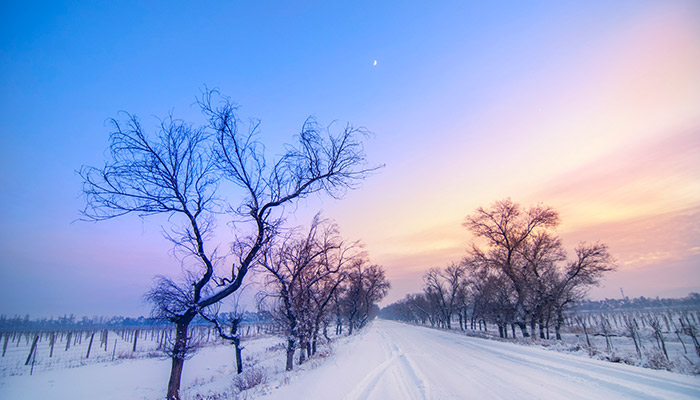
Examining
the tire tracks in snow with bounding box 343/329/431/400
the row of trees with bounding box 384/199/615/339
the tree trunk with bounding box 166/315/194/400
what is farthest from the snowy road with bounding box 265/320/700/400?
the row of trees with bounding box 384/199/615/339

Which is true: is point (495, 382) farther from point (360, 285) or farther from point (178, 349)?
point (360, 285)

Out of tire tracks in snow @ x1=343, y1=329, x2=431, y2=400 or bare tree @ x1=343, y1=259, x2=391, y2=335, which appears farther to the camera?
bare tree @ x1=343, y1=259, x2=391, y2=335

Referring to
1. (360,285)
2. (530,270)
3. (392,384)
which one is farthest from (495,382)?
(360,285)

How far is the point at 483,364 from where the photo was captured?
1153 centimetres

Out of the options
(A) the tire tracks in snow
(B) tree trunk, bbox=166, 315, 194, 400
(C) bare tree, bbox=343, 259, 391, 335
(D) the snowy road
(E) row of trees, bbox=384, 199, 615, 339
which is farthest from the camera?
(C) bare tree, bbox=343, 259, 391, 335

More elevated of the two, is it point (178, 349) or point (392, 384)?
point (178, 349)

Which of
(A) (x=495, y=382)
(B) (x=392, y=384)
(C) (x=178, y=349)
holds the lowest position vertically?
(A) (x=495, y=382)

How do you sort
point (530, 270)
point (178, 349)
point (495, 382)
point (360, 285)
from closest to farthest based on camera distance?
1. point (495, 382)
2. point (178, 349)
3. point (530, 270)
4. point (360, 285)

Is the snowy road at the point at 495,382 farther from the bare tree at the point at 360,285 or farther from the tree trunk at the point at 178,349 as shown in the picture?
the bare tree at the point at 360,285

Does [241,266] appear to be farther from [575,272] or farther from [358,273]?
[358,273]

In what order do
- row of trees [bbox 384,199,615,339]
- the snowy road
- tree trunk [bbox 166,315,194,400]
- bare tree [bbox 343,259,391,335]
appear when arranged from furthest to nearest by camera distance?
bare tree [bbox 343,259,391,335] < row of trees [bbox 384,199,615,339] < tree trunk [bbox 166,315,194,400] < the snowy road

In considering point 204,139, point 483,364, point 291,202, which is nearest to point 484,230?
point 483,364

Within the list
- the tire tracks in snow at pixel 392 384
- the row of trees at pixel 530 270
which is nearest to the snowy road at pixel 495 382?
the tire tracks in snow at pixel 392 384

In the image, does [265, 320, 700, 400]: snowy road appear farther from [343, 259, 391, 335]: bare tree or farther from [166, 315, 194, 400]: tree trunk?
[343, 259, 391, 335]: bare tree
